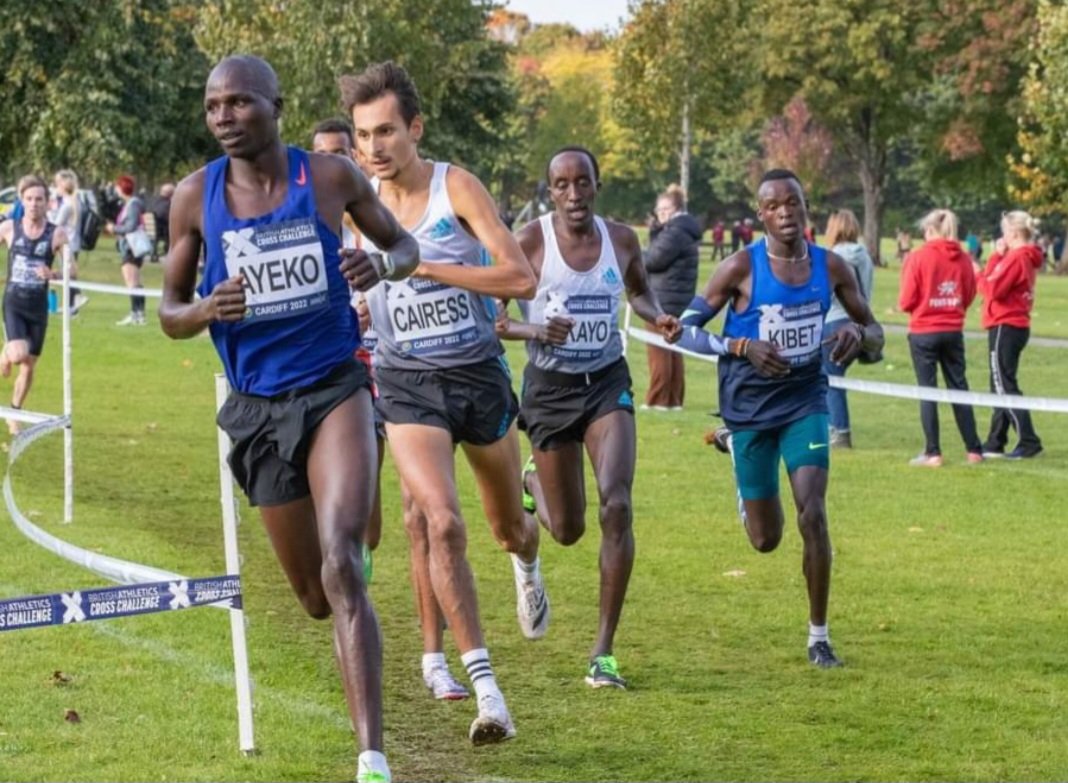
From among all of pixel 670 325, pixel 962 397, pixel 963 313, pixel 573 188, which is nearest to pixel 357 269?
pixel 573 188

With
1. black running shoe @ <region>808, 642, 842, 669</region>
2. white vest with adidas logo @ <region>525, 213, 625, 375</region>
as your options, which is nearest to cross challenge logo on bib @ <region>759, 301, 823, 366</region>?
white vest with adidas logo @ <region>525, 213, 625, 375</region>

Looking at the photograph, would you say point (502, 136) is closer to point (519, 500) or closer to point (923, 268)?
point (923, 268)

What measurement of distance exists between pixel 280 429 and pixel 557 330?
91.8 inches

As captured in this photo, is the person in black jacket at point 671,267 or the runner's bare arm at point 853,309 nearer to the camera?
the runner's bare arm at point 853,309

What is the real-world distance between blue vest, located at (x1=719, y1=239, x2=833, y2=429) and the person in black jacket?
10.4 m

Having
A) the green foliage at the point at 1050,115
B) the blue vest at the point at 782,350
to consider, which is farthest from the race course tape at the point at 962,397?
the green foliage at the point at 1050,115

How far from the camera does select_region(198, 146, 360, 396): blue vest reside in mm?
6195

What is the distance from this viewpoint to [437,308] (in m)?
7.62

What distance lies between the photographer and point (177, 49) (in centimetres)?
5112

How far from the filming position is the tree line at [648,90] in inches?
1724

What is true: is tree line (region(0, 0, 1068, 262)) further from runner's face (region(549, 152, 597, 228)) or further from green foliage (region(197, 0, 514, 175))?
runner's face (region(549, 152, 597, 228))

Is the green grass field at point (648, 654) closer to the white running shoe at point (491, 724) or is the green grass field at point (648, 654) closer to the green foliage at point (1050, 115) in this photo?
the white running shoe at point (491, 724)

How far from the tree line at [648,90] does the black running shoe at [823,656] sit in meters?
36.0

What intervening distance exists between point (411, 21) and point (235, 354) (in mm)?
40525
